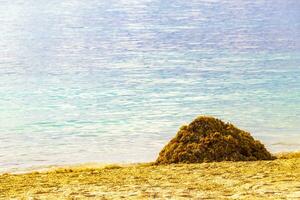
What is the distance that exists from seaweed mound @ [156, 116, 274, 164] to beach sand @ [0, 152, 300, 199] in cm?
45

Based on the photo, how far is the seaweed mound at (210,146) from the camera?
43.7 ft

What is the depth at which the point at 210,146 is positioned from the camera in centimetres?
1351

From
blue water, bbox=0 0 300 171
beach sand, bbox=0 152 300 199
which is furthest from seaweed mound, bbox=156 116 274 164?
blue water, bbox=0 0 300 171

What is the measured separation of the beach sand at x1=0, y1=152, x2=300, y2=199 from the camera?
10.9 meters

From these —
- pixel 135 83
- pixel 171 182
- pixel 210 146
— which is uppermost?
pixel 135 83

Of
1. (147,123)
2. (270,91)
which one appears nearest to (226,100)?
(270,91)

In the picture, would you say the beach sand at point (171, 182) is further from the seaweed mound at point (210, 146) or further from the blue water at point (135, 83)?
the blue water at point (135, 83)

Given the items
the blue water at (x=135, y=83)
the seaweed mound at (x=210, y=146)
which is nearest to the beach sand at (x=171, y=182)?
the seaweed mound at (x=210, y=146)

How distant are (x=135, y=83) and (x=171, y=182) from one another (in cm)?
1538

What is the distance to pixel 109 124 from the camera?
2061 centimetres

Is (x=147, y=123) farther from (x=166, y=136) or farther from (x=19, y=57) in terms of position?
(x=19, y=57)

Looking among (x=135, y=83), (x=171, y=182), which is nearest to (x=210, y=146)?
(x=171, y=182)

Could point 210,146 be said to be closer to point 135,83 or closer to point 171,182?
point 171,182

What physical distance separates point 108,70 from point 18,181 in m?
18.4
